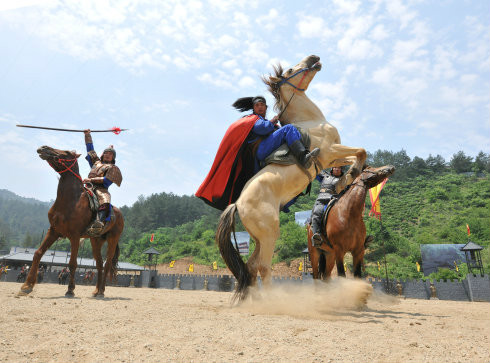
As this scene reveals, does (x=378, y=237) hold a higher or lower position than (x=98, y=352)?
higher

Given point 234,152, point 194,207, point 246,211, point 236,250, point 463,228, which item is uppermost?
point 194,207

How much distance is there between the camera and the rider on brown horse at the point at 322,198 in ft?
19.2

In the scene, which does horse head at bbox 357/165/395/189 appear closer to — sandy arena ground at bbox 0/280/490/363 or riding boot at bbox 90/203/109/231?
sandy arena ground at bbox 0/280/490/363

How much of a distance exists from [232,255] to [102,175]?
3696 millimetres

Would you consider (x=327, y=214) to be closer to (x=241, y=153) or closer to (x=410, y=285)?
(x=241, y=153)

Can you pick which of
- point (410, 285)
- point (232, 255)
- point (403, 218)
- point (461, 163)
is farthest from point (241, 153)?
point (461, 163)

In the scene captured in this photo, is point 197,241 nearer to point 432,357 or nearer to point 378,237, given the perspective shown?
point 378,237

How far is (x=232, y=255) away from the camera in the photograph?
4223 mm

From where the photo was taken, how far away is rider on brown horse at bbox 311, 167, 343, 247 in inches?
231

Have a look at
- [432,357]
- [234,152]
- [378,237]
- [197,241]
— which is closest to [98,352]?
[432,357]

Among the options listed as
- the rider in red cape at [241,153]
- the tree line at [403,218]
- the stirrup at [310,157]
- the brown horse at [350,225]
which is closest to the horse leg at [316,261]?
the brown horse at [350,225]

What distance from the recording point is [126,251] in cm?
5641

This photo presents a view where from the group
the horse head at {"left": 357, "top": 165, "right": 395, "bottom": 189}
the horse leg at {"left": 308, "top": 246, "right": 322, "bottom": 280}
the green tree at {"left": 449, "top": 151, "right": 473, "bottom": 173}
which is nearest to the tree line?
the green tree at {"left": 449, "top": 151, "right": 473, "bottom": 173}

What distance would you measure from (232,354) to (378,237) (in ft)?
104
